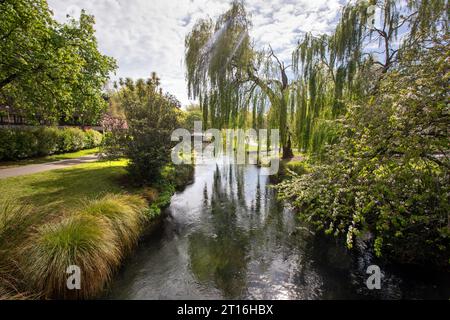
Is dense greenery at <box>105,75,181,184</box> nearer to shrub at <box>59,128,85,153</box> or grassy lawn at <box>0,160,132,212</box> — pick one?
grassy lawn at <box>0,160,132,212</box>

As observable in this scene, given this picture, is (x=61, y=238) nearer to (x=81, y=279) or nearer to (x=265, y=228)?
(x=81, y=279)

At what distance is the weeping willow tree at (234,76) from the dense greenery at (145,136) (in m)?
3.21

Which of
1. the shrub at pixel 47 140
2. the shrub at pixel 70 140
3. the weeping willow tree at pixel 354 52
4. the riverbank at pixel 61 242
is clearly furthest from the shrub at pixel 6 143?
the weeping willow tree at pixel 354 52

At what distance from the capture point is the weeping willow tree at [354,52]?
18.9 ft

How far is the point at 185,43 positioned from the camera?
435 inches

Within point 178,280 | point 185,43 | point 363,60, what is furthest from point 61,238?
point 185,43

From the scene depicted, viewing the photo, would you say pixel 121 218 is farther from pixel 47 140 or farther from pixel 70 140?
pixel 70 140

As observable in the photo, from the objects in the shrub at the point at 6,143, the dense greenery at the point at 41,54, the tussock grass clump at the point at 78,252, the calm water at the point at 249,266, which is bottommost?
the calm water at the point at 249,266

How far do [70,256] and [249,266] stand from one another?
3.31 m

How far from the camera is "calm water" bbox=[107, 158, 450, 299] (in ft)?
12.1

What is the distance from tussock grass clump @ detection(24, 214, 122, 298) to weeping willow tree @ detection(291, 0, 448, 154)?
598cm

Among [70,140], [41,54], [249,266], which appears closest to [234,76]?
[41,54]

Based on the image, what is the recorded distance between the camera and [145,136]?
7668mm

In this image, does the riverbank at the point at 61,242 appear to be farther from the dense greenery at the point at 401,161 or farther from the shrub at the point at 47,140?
the shrub at the point at 47,140
